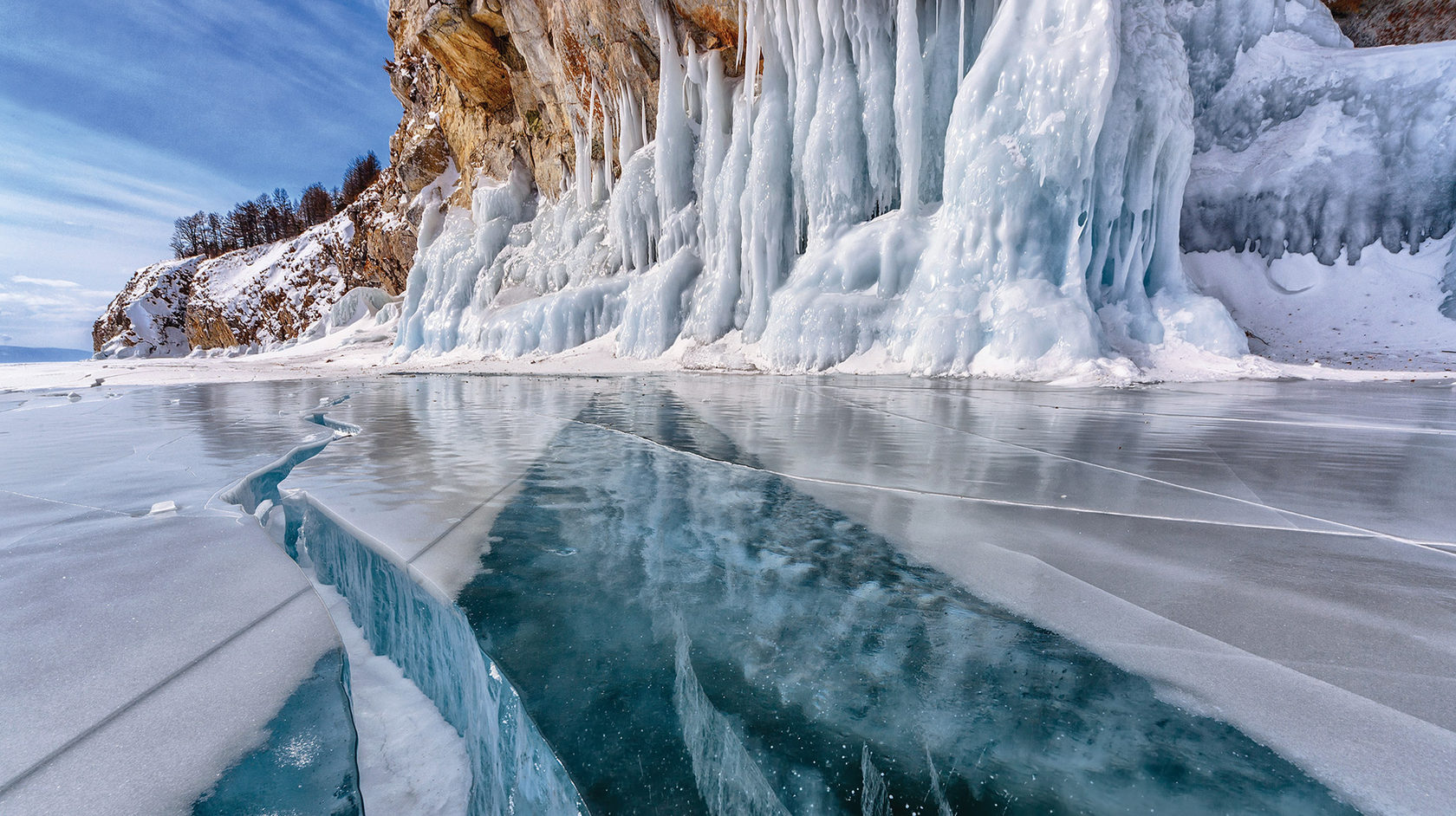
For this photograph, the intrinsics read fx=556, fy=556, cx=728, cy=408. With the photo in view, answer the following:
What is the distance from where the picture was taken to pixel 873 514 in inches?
63.7

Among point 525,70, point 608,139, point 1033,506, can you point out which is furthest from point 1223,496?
point 525,70

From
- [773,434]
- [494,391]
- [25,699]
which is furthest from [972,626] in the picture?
[494,391]

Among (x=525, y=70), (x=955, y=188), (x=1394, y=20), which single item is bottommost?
(x=955, y=188)

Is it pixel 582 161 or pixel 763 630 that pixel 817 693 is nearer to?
pixel 763 630

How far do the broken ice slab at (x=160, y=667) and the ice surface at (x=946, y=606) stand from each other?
0.75ft

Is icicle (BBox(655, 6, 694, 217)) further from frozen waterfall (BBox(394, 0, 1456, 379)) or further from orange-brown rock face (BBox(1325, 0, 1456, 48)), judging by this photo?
orange-brown rock face (BBox(1325, 0, 1456, 48))

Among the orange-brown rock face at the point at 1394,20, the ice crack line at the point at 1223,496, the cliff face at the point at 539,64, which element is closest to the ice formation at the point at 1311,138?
the orange-brown rock face at the point at 1394,20

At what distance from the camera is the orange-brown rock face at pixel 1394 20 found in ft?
34.9

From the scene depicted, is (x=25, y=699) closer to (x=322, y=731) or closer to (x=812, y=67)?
(x=322, y=731)

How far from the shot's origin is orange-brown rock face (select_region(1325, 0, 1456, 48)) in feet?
34.9

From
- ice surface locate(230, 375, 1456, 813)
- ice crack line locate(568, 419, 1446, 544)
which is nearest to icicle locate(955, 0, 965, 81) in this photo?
ice surface locate(230, 375, 1456, 813)

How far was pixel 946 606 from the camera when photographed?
3.47ft

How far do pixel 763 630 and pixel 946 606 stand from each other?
361mm

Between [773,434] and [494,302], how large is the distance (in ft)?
43.9
